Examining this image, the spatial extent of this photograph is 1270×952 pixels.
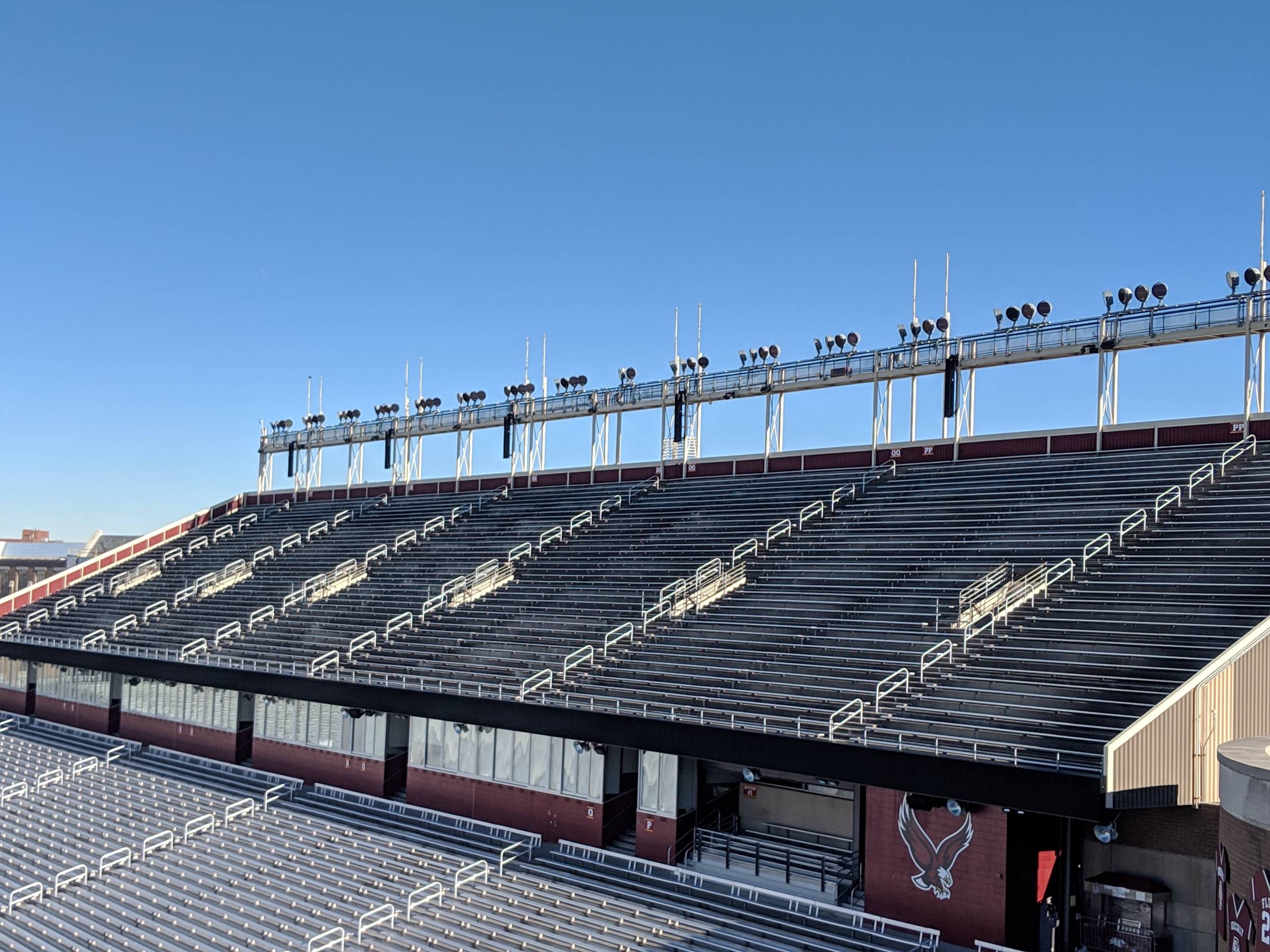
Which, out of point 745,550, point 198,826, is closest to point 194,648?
point 198,826

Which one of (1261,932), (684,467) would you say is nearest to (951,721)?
(1261,932)

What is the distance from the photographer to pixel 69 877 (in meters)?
27.5

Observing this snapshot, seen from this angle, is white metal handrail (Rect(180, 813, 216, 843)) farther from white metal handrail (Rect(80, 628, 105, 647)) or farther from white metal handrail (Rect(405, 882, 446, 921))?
white metal handrail (Rect(80, 628, 105, 647))

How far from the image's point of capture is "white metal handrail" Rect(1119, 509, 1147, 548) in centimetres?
2669

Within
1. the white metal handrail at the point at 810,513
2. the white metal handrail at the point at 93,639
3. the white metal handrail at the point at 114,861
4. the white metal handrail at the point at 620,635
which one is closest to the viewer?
the white metal handrail at the point at 114,861

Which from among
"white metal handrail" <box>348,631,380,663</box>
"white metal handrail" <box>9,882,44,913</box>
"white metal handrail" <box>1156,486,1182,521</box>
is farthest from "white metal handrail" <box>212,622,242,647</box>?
"white metal handrail" <box>1156,486,1182,521</box>

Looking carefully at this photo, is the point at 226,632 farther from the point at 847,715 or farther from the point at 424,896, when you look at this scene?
the point at 847,715

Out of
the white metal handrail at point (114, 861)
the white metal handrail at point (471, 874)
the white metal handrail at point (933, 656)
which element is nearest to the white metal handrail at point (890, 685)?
the white metal handrail at point (933, 656)

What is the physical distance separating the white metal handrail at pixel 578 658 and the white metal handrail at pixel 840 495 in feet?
32.8

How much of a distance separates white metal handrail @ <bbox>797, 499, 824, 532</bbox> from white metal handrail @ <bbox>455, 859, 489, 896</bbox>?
1421 cm

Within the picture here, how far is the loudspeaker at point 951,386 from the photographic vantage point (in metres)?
35.9

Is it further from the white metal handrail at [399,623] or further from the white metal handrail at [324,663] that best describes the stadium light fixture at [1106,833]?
the white metal handrail at [399,623]

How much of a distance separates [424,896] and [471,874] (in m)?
1.31

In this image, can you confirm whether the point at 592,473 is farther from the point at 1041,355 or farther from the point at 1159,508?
the point at 1159,508
